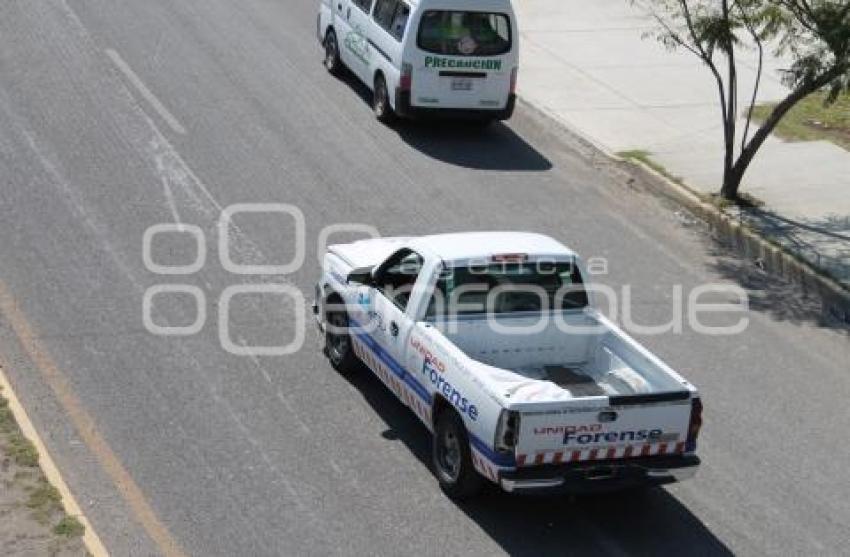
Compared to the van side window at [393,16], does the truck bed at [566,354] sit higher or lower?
lower

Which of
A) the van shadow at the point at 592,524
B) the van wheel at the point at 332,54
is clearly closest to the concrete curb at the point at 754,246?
the van wheel at the point at 332,54

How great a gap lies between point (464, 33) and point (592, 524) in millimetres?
10879

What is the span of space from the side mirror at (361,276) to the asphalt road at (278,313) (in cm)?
102

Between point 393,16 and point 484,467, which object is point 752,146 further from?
point 484,467

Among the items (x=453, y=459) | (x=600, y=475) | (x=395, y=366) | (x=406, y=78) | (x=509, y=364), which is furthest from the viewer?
(x=406, y=78)

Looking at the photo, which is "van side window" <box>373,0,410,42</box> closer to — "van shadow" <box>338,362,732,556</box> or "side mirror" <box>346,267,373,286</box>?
"side mirror" <box>346,267,373,286</box>

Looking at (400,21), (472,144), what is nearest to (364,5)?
(400,21)

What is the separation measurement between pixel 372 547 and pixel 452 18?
11.5 meters

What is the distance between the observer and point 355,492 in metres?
12.0

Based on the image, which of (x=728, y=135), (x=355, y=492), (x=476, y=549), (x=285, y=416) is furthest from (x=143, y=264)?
(x=728, y=135)

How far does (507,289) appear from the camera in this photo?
42.3 ft

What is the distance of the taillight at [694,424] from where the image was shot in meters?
11.6

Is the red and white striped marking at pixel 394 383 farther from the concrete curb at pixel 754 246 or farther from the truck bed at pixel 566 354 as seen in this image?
the concrete curb at pixel 754 246

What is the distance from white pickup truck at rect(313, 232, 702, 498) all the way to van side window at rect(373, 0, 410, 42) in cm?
746
